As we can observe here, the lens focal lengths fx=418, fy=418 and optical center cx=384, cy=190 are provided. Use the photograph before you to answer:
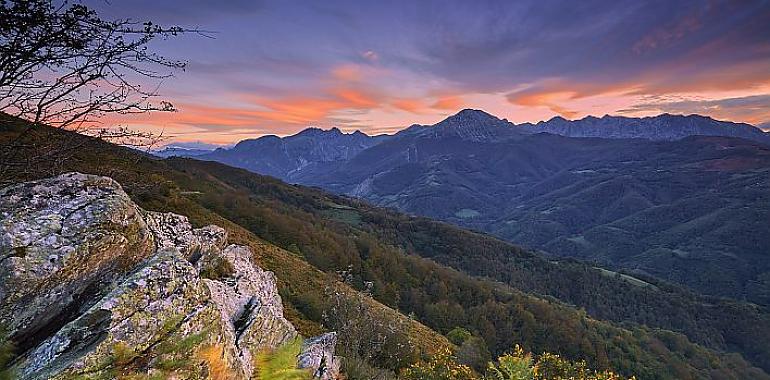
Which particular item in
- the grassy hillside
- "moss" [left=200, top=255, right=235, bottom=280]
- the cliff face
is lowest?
the grassy hillside

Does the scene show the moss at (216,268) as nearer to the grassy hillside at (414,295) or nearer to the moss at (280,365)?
the moss at (280,365)

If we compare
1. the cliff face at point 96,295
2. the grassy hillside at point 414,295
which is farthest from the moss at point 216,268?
the grassy hillside at point 414,295

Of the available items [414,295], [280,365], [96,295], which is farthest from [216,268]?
[414,295]

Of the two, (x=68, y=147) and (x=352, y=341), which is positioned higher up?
(x=68, y=147)

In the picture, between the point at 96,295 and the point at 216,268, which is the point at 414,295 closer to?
the point at 216,268

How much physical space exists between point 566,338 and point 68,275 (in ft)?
240

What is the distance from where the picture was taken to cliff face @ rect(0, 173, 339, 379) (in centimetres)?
574

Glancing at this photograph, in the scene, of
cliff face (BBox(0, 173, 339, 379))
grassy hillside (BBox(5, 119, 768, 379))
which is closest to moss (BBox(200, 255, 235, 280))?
cliff face (BBox(0, 173, 339, 379))

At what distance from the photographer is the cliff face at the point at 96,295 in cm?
574

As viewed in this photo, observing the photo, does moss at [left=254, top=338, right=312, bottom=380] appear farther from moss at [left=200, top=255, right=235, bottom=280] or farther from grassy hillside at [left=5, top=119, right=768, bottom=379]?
grassy hillside at [left=5, top=119, right=768, bottom=379]

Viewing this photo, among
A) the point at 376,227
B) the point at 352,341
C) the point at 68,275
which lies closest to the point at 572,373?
the point at 352,341

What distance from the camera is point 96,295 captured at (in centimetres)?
669

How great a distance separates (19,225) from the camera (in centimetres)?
657

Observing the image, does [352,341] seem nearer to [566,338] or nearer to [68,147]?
[68,147]
